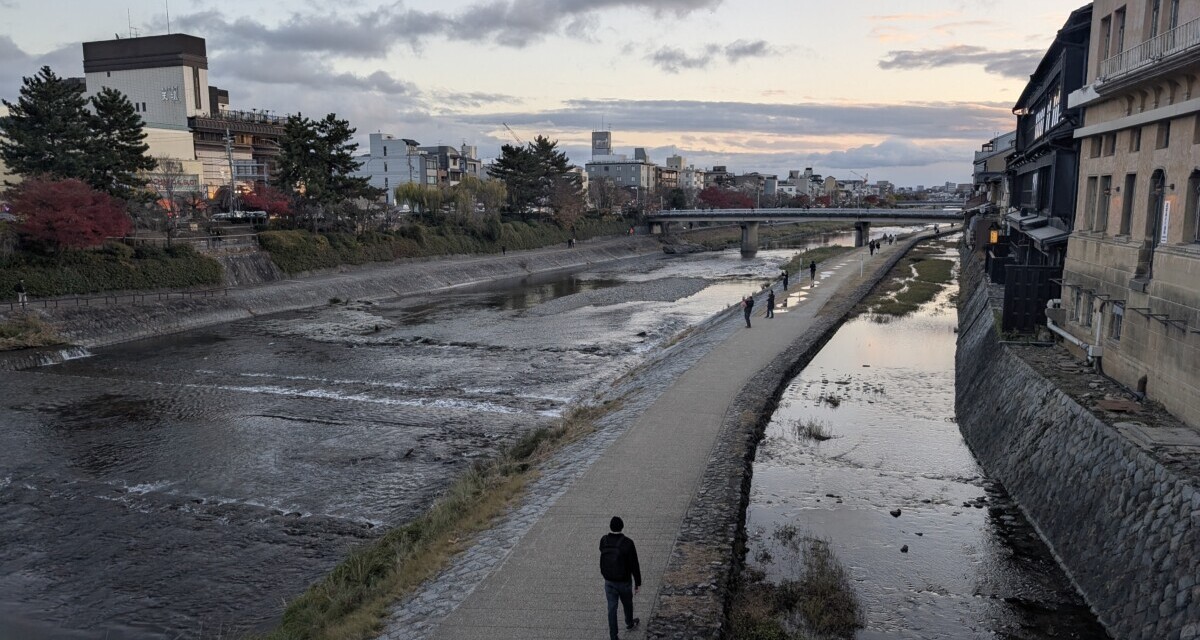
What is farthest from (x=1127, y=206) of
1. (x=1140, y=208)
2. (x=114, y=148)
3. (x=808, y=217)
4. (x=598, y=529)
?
(x=808, y=217)

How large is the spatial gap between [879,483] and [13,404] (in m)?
26.4

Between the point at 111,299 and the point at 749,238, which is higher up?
the point at 749,238

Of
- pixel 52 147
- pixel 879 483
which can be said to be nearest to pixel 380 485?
pixel 879 483

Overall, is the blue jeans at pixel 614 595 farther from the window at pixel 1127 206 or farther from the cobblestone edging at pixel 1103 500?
the window at pixel 1127 206

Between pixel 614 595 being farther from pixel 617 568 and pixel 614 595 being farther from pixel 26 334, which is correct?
pixel 26 334

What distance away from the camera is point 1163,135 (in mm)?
15750

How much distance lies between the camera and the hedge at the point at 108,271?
36094mm

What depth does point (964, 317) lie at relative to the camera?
35781mm

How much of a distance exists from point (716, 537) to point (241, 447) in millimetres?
14049

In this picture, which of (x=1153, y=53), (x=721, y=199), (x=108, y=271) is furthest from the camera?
(x=721, y=199)

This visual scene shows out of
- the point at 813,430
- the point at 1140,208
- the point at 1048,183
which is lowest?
the point at 813,430

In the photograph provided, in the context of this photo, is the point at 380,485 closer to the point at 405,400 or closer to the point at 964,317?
the point at 405,400

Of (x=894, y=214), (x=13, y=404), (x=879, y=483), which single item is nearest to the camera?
(x=879, y=483)

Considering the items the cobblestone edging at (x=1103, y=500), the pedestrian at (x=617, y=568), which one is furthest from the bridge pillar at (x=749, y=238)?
the pedestrian at (x=617, y=568)
